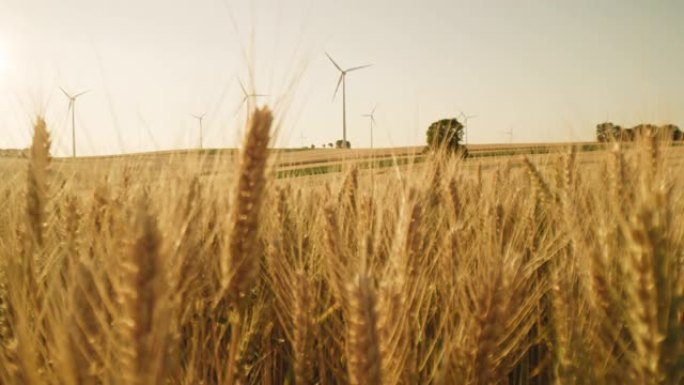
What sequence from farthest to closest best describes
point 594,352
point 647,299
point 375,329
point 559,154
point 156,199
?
point 559,154, point 594,352, point 156,199, point 647,299, point 375,329

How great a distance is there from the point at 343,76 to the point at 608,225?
1694 centimetres

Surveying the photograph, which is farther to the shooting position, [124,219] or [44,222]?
[44,222]

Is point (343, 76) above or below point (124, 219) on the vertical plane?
above

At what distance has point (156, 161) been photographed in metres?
2.10

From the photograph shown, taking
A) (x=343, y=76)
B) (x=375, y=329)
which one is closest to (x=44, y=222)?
(x=375, y=329)

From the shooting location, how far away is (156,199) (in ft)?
4.95

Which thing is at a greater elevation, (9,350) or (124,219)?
(124,219)

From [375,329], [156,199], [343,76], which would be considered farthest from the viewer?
[343,76]

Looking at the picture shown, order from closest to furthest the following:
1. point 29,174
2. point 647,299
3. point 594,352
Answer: point 647,299
point 594,352
point 29,174

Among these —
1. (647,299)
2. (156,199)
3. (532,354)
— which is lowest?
(532,354)

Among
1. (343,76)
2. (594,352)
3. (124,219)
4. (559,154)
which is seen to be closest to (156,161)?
(124,219)

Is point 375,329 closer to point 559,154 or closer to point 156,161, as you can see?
point 156,161

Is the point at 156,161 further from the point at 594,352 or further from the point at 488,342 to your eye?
the point at 594,352

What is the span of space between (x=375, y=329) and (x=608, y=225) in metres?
1.43
